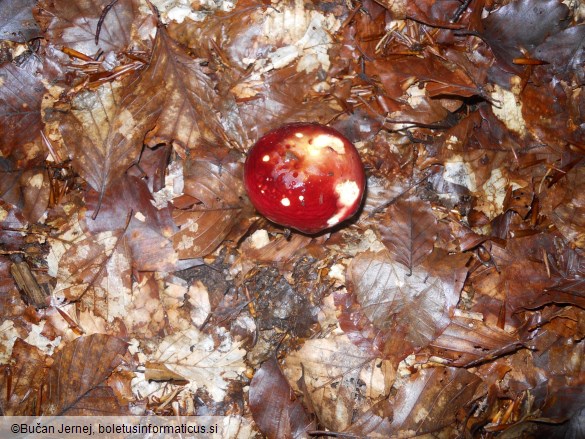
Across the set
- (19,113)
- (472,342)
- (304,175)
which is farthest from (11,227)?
(472,342)

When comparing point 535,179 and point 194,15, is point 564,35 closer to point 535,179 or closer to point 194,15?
point 535,179

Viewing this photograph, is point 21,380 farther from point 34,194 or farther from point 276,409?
point 276,409

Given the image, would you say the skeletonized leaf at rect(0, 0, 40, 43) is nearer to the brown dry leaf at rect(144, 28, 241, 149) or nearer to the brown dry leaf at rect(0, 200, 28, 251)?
the brown dry leaf at rect(144, 28, 241, 149)

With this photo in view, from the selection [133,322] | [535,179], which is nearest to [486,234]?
[535,179]

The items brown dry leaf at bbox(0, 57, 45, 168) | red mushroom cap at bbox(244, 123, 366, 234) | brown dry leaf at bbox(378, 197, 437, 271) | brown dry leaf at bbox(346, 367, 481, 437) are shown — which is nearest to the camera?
red mushroom cap at bbox(244, 123, 366, 234)

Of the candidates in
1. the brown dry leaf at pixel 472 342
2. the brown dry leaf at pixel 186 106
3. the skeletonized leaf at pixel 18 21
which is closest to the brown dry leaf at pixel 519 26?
the brown dry leaf at pixel 472 342

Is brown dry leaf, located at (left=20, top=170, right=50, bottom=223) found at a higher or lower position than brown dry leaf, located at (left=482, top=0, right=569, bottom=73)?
lower

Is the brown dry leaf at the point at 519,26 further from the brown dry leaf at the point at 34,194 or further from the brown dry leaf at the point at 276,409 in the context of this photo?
the brown dry leaf at the point at 34,194

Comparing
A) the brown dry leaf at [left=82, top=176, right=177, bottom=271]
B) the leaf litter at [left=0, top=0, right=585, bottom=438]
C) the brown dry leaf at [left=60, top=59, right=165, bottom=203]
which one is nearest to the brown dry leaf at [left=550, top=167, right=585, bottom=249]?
the leaf litter at [left=0, top=0, right=585, bottom=438]

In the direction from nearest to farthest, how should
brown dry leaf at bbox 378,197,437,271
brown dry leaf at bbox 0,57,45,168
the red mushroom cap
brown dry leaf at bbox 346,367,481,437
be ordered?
the red mushroom cap
brown dry leaf at bbox 346,367,481,437
brown dry leaf at bbox 378,197,437,271
brown dry leaf at bbox 0,57,45,168
